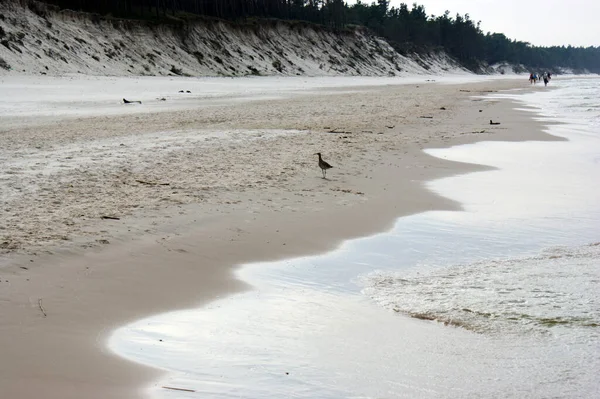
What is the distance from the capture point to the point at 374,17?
120 metres

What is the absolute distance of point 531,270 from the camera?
236 inches

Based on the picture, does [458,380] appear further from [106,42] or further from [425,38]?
→ [425,38]

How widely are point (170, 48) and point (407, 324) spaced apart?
4991 centimetres

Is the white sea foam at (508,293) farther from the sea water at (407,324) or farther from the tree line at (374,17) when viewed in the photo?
the tree line at (374,17)

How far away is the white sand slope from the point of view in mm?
38375

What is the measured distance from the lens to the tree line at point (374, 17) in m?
60.3

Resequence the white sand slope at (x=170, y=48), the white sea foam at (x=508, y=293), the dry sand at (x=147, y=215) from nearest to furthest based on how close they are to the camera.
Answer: the dry sand at (x=147, y=215) → the white sea foam at (x=508, y=293) → the white sand slope at (x=170, y=48)

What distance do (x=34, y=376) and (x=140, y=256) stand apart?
95.9 inches

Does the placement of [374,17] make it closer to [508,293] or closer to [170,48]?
[170,48]

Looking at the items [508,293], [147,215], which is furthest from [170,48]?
[508,293]

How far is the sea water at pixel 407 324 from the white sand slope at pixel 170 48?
3110 cm

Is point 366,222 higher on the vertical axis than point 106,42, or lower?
lower

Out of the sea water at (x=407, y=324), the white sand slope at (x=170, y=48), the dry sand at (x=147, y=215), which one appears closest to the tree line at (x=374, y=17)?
the white sand slope at (x=170, y=48)

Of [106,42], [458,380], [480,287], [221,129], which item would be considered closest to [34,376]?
[458,380]
